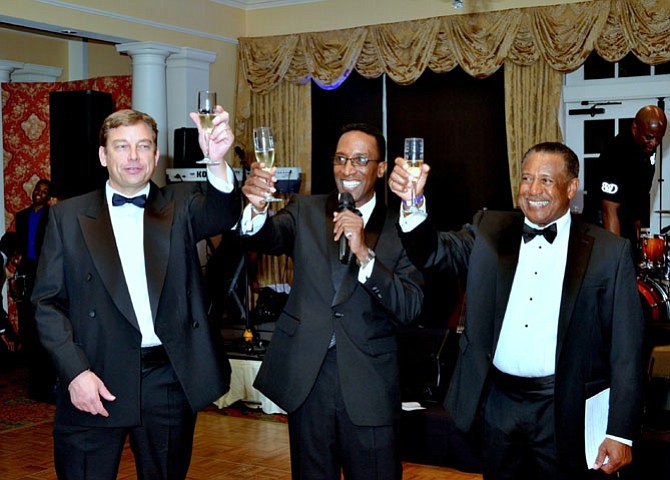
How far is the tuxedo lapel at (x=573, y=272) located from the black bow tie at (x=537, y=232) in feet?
0.23

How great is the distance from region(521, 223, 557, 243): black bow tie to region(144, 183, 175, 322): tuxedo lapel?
1.13 metres

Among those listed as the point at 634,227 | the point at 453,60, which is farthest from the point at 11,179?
the point at 634,227

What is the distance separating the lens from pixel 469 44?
7961 millimetres

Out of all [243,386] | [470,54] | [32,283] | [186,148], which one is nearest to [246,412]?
[243,386]

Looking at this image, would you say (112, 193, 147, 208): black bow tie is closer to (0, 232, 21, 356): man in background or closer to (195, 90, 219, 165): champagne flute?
(195, 90, 219, 165): champagne flute

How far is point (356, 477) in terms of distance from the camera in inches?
115

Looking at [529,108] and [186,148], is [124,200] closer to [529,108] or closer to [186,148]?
[186,148]

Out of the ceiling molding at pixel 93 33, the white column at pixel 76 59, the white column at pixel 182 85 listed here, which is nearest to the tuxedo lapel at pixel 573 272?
the ceiling molding at pixel 93 33

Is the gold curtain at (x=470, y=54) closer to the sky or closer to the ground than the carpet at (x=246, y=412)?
closer to the sky

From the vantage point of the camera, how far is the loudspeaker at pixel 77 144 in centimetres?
582

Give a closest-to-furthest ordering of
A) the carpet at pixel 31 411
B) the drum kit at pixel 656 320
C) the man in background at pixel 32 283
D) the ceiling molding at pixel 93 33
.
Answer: the drum kit at pixel 656 320, the carpet at pixel 31 411, the man in background at pixel 32 283, the ceiling molding at pixel 93 33

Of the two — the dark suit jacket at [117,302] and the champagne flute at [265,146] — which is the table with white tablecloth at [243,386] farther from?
the champagne flute at [265,146]

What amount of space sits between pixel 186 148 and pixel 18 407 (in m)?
2.55

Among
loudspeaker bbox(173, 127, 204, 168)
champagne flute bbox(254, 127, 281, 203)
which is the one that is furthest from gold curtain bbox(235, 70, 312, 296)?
champagne flute bbox(254, 127, 281, 203)
